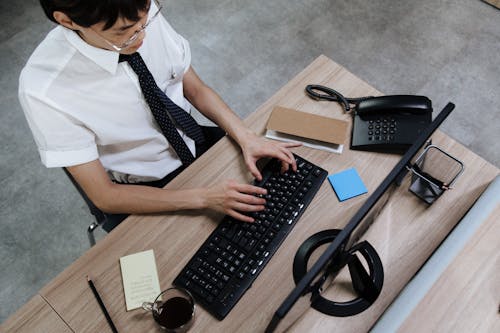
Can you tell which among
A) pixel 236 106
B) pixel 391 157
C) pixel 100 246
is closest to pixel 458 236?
pixel 391 157

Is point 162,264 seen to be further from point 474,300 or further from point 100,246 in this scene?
point 474,300

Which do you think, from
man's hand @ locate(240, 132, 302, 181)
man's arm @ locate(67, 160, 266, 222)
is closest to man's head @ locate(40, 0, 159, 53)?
man's arm @ locate(67, 160, 266, 222)

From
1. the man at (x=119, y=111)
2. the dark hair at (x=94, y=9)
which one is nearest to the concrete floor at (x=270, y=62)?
the man at (x=119, y=111)

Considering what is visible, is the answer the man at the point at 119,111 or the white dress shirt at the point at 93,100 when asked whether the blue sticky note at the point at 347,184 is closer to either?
the man at the point at 119,111

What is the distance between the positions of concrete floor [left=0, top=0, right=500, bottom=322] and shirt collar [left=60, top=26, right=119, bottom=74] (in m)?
1.23

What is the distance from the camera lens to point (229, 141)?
135 cm

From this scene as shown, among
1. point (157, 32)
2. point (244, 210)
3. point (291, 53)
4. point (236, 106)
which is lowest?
point (236, 106)

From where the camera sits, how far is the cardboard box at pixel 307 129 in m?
1.30

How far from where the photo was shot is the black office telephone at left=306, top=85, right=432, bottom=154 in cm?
126

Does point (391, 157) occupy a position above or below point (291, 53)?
above

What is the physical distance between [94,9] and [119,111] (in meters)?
0.34

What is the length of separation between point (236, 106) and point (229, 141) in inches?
46.5

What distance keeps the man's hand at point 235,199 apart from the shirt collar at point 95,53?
42 cm

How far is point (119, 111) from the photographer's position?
3.97 ft
